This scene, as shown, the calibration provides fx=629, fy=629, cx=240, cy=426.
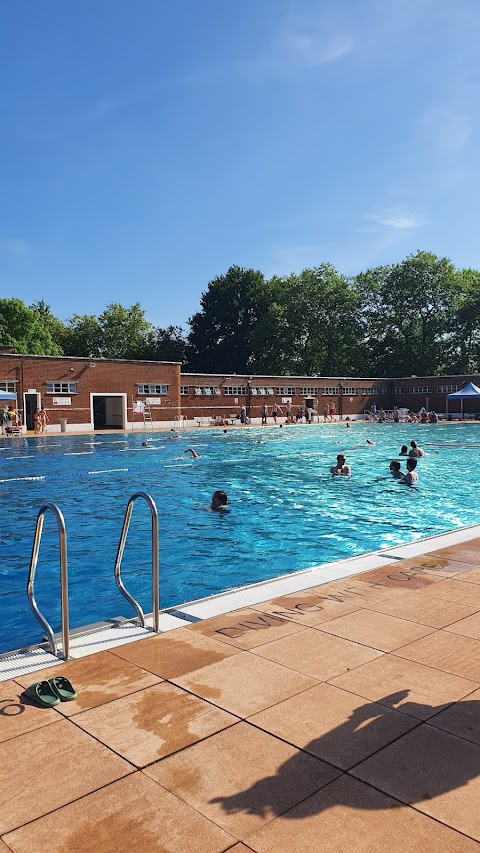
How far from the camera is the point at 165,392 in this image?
4647 centimetres

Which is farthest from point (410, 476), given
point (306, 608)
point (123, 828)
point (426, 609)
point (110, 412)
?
point (110, 412)

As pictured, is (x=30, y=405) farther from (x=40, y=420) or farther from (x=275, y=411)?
(x=275, y=411)

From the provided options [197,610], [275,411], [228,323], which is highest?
[228,323]

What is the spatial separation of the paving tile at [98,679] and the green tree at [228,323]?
68528mm

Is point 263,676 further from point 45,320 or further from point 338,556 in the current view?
point 45,320

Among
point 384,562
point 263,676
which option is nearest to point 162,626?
point 263,676

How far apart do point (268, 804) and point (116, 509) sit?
39.4 ft

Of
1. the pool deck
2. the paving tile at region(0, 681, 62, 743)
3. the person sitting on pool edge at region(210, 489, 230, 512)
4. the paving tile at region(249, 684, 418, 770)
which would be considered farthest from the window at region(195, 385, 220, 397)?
the paving tile at region(249, 684, 418, 770)

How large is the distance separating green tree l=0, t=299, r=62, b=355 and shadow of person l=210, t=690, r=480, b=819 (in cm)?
6182

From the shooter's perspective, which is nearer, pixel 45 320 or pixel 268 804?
pixel 268 804

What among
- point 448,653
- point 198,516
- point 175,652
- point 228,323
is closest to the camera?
point 448,653

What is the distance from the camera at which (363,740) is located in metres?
3.40

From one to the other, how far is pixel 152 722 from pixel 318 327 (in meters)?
68.3

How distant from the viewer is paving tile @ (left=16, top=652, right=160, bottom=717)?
3.91 metres
